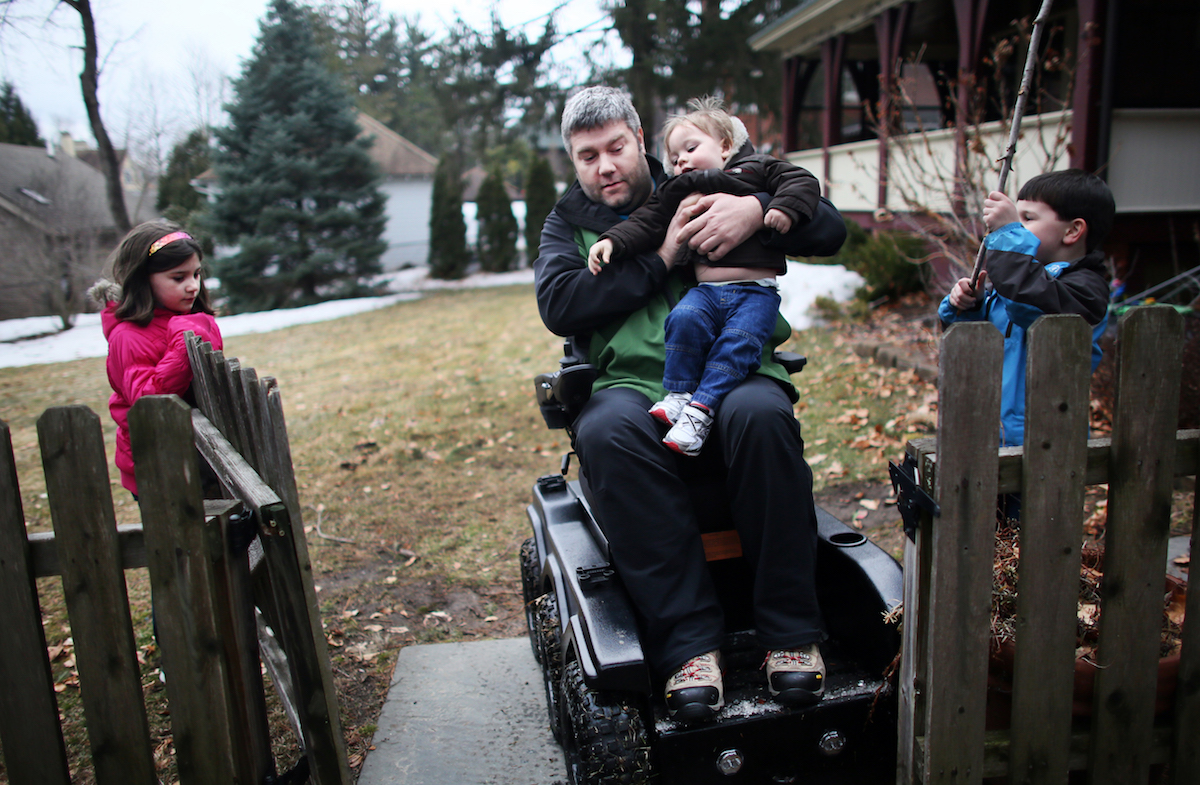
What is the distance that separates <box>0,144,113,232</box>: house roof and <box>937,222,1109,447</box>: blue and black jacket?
10.4 meters

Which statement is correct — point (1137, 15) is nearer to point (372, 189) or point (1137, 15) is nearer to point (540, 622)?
point (540, 622)

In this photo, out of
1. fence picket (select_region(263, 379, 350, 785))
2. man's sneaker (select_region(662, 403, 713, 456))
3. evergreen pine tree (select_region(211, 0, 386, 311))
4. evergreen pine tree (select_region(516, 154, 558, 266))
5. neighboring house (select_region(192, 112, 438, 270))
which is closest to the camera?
fence picket (select_region(263, 379, 350, 785))

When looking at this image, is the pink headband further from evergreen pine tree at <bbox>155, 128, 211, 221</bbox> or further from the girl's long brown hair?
evergreen pine tree at <bbox>155, 128, 211, 221</bbox>

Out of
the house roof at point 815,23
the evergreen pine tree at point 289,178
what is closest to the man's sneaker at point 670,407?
the house roof at point 815,23

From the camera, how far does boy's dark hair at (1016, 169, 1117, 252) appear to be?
2.21 meters

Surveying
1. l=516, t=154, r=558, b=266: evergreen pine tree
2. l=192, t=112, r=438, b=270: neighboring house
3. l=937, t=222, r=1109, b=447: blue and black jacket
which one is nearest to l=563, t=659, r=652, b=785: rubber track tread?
l=937, t=222, r=1109, b=447: blue and black jacket

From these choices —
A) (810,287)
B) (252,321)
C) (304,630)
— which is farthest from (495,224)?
(304,630)

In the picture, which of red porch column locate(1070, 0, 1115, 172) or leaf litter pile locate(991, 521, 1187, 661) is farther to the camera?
red porch column locate(1070, 0, 1115, 172)

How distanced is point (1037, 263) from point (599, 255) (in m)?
1.21

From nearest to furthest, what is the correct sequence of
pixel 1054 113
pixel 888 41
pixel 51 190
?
pixel 1054 113 < pixel 888 41 < pixel 51 190

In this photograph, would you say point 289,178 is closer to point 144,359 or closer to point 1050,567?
point 144,359

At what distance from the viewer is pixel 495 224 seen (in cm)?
2008

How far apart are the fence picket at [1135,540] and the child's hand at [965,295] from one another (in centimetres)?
69

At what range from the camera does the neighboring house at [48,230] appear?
30.8 ft
